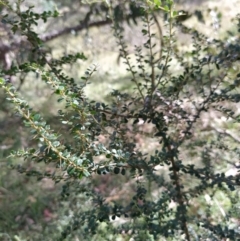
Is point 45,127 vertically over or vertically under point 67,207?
under

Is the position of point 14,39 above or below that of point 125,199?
above

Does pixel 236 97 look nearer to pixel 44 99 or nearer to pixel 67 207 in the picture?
pixel 67 207

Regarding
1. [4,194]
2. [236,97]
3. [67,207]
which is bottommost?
[236,97]

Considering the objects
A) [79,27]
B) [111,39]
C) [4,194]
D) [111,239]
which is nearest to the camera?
[111,239]

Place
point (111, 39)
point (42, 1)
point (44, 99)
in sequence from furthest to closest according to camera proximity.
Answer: point (111, 39) < point (44, 99) < point (42, 1)

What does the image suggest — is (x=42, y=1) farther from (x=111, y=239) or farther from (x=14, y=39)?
(x=111, y=239)

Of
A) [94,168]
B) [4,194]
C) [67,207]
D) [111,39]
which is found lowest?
[94,168]

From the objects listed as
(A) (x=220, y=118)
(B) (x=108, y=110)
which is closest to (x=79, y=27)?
(A) (x=220, y=118)

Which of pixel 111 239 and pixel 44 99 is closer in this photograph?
pixel 111 239

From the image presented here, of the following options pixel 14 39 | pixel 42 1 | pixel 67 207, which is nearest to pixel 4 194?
pixel 67 207

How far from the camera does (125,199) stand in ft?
9.56

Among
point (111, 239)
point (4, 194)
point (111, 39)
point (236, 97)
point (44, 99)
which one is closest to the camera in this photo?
point (236, 97)

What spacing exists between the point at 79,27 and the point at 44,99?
3.07 feet

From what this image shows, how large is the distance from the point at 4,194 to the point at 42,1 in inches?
59.8
